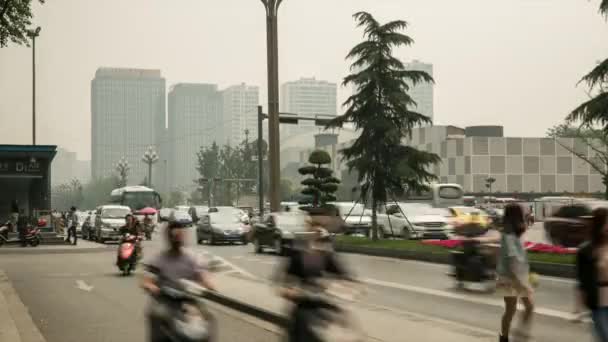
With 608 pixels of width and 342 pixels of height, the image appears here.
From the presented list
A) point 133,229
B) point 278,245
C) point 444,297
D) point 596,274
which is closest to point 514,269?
point 596,274

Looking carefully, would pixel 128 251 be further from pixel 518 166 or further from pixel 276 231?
pixel 518 166

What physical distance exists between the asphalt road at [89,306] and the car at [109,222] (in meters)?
16.8

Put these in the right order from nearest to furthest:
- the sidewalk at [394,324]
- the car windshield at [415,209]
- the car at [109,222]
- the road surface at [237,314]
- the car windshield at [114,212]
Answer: the sidewalk at [394,324] < the road surface at [237,314] < the car windshield at [415,209] < the car at [109,222] < the car windshield at [114,212]

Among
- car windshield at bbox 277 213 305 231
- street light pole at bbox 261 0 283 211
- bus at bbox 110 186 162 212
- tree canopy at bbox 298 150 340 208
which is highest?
street light pole at bbox 261 0 283 211

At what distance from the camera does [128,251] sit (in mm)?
22297

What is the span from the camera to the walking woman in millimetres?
9820

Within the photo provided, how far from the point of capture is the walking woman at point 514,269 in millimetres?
9820

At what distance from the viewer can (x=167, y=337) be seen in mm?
7574

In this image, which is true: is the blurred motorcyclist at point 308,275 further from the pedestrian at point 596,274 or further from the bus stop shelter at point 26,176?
the bus stop shelter at point 26,176

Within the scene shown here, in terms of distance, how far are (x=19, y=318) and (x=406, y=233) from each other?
2627cm

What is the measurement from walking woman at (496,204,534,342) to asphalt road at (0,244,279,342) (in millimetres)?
3153

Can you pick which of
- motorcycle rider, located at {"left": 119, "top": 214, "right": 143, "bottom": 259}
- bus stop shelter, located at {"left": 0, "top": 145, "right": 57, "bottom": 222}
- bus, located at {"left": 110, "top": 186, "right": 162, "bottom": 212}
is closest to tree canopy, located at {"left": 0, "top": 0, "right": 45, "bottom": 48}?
motorcycle rider, located at {"left": 119, "top": 214, "right": 143, "bottom": 259}

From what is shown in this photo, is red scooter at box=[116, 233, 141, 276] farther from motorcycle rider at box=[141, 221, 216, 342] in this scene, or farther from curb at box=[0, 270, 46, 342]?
motorcycle rider at box=[141, 221, 216, 342]

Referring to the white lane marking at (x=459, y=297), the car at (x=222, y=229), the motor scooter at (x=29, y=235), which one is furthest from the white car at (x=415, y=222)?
the white lane marking at (x=459, y=297)
